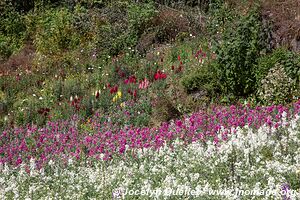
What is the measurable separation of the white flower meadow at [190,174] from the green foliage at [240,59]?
2.40m

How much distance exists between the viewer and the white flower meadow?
4.86 meters

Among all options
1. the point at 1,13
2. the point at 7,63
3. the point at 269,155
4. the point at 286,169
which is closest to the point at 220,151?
the point at 269,155

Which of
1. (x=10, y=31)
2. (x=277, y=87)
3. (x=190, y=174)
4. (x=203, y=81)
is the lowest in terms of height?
(x=10, y=31)

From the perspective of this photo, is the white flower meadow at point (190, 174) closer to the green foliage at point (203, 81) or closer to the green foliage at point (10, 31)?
the green foliage at point (203, 81)

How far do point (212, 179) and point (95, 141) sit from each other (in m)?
3.74

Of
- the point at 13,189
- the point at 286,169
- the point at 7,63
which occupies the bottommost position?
the point at 7,63

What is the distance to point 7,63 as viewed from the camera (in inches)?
623

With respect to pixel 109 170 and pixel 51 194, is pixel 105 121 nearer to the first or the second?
pixel 109 170

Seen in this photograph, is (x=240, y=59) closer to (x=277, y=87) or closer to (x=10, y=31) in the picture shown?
(x=277, y=87)

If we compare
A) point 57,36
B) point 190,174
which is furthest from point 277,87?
point 57,36

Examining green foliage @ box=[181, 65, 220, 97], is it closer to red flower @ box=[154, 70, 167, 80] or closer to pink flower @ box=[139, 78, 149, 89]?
red flower @ box=[154, 70, 167, 80]

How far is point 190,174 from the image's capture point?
522 centimetres

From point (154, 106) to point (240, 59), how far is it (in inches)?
72.9

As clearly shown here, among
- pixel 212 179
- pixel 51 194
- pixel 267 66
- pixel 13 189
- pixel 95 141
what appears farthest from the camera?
pixel 267 66
